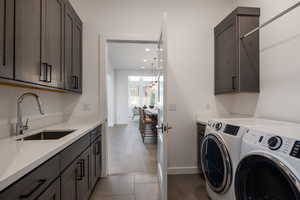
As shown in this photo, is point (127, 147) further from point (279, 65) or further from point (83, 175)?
point (279, 65)

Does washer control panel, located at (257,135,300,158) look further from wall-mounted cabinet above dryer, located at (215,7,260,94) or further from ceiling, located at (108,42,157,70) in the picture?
ceiling, located at (108,42,157,70)

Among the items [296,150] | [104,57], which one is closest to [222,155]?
[296,150]

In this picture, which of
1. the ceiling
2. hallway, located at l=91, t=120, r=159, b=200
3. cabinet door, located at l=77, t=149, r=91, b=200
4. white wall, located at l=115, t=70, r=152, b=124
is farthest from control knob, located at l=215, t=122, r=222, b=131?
white wall, located at l=115, t=70, r=152, b=124

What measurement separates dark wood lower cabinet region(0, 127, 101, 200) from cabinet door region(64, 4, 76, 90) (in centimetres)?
74

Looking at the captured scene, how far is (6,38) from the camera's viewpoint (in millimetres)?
1049

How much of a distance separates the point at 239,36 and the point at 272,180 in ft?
5.97

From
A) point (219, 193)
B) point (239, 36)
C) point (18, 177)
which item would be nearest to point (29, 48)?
point (18, 177)

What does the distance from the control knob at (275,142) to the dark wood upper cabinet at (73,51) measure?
6.85ft

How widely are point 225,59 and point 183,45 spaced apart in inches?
28.3

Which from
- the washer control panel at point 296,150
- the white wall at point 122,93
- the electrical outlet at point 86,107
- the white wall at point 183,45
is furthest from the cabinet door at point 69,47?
the white wall at point 122,93

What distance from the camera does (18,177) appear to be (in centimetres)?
73

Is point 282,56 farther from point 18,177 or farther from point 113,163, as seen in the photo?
point 113,163

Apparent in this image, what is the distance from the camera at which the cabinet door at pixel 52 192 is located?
94 centimetres

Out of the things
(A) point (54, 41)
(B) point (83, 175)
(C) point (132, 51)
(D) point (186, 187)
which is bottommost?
(D) point (186, 187)
